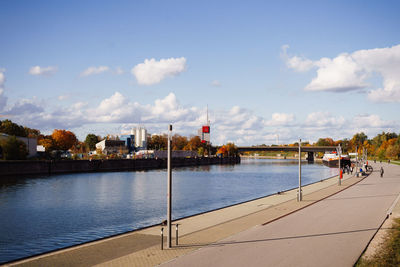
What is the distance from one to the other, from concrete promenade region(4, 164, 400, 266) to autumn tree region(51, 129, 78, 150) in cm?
14304

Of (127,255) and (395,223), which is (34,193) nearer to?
(127,255)

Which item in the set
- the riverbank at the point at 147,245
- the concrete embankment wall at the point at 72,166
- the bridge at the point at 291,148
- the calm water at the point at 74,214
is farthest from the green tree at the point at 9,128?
the riverbank at the point at 147,245

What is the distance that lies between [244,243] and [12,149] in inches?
3358

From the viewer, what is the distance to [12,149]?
8794 cm

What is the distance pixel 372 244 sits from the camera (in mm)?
15820

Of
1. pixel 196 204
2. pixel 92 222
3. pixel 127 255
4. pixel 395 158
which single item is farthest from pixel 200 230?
pixel 395 158

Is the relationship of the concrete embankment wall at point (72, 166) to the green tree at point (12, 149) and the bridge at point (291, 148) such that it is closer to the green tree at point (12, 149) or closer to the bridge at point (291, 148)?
the green tree at point (12, 149)

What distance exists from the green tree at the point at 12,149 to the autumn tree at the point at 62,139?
61920 mm

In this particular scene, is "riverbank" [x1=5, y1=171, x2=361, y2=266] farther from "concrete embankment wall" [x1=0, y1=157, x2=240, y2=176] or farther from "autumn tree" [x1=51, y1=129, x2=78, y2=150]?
"autumn tree" [x1=51, y1=129, x2=78, y2=150]

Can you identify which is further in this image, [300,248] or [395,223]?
[395,223]

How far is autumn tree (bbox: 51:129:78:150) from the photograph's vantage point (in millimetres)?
155375

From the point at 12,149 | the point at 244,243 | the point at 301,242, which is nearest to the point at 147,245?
the point at 244,243

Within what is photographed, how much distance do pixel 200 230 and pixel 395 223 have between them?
34.3ft

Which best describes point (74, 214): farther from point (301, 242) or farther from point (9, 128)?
point (9, 128)
